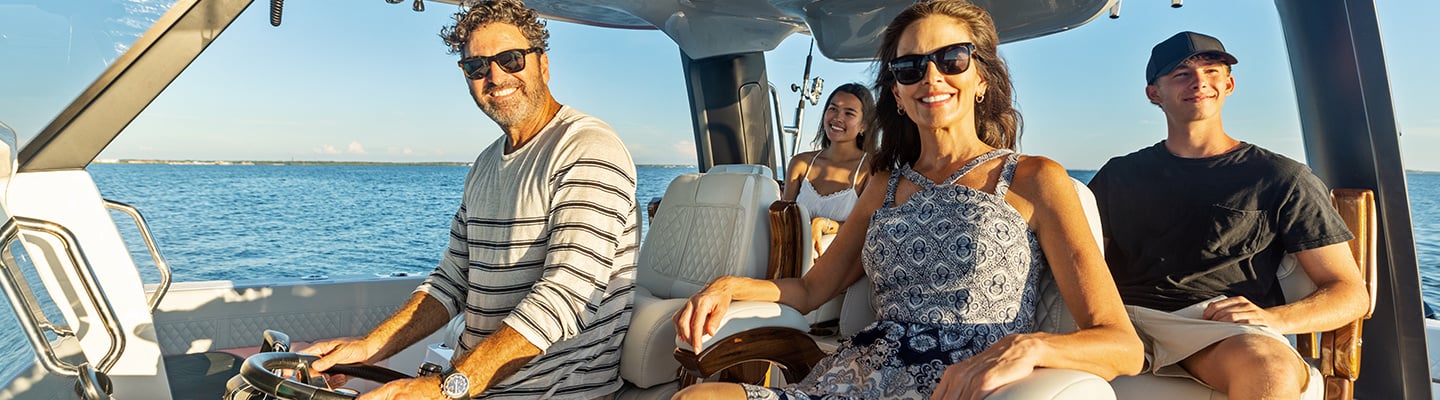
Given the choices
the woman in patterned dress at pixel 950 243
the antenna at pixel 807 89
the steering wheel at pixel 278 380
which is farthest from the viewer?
the antenna at pixel 807 89

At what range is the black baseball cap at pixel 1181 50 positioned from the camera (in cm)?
235

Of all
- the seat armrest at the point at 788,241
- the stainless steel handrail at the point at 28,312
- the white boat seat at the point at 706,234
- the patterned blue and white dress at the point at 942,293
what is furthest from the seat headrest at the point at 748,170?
the stainless steel handrail at the point at 28,312

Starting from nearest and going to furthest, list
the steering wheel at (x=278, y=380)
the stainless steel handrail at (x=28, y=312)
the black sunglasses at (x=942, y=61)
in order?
the stainless steel handrail at (x=28, y=312), the steering wheel at (x=278, y=380), the black sunglasses at (x=942, y=61)

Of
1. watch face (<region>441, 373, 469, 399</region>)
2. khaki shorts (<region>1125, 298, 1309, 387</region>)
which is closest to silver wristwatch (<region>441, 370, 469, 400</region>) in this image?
watch face (<region>441, 373, 469, 399</region>)

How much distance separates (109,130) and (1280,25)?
3.07 metres

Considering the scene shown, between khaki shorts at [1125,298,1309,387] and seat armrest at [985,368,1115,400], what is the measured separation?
0.61 metres

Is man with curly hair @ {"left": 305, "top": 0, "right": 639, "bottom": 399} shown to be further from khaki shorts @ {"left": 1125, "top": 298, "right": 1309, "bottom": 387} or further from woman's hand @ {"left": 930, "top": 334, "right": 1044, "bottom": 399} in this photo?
khaki shorts @ {"left": 1125, "top": 298, "right": 1309, "bottom": 387}

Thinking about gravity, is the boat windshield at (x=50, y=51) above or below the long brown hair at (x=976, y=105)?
above

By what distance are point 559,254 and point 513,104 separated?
0.34 metres

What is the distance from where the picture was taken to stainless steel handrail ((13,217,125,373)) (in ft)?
4.53

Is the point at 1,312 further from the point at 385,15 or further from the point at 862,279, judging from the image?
the point at 385,15

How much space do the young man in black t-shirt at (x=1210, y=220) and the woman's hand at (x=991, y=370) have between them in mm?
710

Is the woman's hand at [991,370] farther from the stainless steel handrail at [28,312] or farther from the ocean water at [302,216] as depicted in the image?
the ocean water at [302,216]

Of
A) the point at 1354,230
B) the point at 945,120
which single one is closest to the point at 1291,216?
the point at 1354,230
